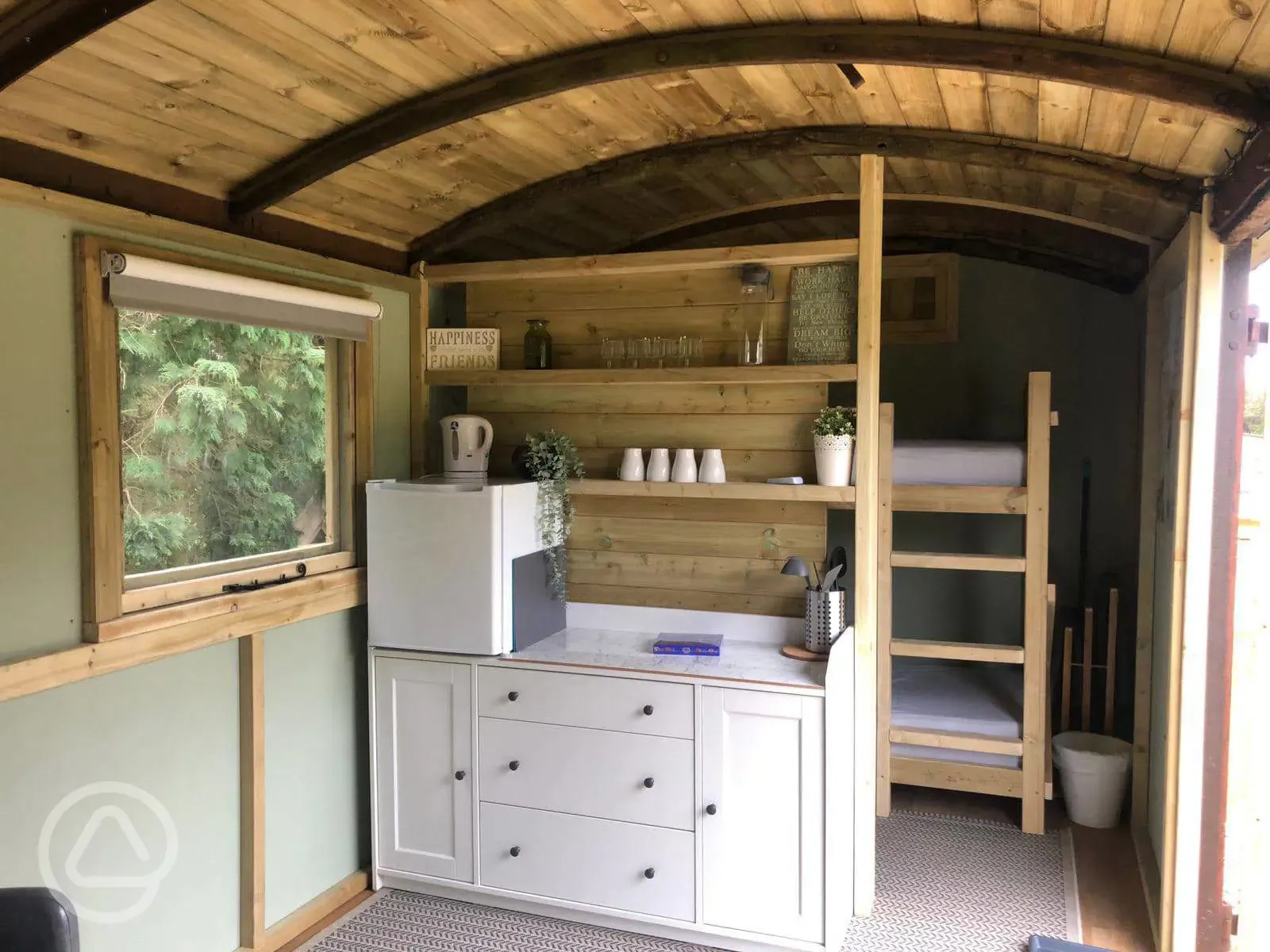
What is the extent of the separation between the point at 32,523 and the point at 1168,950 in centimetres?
329

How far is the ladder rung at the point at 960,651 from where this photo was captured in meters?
3.77

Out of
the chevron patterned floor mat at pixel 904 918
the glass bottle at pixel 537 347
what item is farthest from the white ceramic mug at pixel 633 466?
the chevron patterned floor mat at pixel 904 918

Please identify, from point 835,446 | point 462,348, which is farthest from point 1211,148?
point 462,348

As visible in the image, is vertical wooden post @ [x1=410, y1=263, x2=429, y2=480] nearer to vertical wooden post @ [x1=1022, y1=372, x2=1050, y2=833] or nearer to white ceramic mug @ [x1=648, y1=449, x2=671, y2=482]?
white ceramic mug @ [x1=648, y1=449, x2=671, y2=482]

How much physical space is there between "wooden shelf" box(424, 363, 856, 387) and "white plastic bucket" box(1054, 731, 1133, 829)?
76.2 inches

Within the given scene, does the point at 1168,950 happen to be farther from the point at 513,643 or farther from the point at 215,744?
the point at 215,744

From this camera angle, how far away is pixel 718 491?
320 cm

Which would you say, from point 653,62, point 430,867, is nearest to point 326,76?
point 653,62

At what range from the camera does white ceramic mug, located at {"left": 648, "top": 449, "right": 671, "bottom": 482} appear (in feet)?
10.9

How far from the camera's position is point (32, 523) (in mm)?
2260

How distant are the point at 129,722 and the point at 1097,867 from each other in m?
3.27

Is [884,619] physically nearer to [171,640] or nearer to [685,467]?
[685,467]

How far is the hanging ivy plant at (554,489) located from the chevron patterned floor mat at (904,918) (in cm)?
112

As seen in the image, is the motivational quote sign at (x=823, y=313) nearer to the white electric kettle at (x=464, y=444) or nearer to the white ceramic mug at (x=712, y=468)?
the white ceramic mug at (x=712, y=468)
